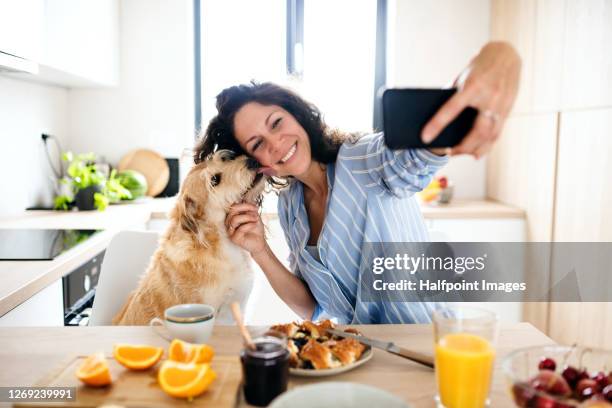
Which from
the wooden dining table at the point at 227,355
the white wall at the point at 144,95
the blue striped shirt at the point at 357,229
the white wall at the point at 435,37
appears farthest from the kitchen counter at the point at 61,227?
the white wall at the point at 435,37

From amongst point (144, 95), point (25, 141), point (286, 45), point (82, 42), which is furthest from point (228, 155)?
point (286, 45)

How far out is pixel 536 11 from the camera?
117 inches

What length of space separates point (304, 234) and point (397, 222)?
317 millimetres

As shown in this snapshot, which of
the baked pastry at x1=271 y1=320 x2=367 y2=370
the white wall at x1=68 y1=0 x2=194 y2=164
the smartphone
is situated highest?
the white wall at x1=68 y1=0 x2=194 y2=164

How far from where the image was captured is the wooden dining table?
0.87 metres

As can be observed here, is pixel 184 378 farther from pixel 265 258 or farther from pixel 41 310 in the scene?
pixel 41 310

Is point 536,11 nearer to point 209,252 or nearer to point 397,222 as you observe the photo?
point 397,222

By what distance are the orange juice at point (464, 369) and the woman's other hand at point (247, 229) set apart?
3.27 ft

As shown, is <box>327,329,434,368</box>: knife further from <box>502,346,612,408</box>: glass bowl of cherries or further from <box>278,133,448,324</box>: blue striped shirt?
<box>278,133,448,324</box>: blue striped shirt

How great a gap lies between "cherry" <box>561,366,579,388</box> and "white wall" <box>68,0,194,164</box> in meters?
3.35

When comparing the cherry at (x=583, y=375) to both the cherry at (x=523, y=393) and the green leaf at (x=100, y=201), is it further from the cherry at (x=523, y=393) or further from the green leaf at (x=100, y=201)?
the green leaf at (x=100, y=201)

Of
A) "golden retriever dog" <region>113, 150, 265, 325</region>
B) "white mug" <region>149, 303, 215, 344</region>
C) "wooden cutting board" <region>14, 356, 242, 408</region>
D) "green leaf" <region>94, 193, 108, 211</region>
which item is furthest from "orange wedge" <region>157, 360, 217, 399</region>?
"green leaf" <region>94, 193, 108, 211</region>

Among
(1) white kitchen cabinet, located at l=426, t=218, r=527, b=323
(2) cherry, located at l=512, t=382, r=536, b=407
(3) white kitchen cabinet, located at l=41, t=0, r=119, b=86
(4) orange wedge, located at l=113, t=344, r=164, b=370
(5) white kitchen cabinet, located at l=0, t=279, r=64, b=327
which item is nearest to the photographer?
(2) cherry, located at l=512, t=382, r=536, b=407

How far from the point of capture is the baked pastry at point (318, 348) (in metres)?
0.95
